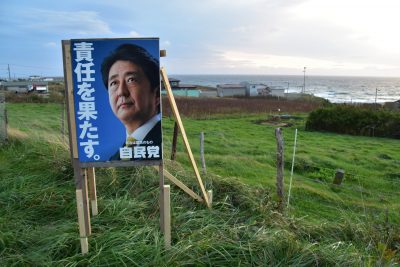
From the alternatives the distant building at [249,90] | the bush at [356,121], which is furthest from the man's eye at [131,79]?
the distant building at [249,90]

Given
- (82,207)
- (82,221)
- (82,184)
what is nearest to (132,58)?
(82,184)

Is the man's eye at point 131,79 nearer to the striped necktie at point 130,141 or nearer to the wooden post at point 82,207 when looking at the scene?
the striped necktie at point 130,141

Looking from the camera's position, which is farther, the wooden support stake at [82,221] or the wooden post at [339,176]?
the wooden post at [339,176]

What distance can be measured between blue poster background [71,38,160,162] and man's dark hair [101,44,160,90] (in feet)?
0.11

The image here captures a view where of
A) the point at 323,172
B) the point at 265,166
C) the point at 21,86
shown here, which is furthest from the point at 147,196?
the point at 21,86

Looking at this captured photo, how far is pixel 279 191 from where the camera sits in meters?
6.25

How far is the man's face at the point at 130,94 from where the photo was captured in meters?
3.57

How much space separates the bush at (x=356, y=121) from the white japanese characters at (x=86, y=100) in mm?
23090

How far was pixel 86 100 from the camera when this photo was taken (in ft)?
11.6

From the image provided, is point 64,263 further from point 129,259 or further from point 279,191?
point 279,191

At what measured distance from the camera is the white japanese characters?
3441 mm

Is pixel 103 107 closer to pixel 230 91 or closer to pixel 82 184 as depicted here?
pixel 82 184

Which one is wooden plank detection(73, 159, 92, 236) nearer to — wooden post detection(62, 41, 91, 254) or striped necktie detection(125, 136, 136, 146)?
wooden post detection(62, 41, 91, 254)

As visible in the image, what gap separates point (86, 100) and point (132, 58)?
612mm
